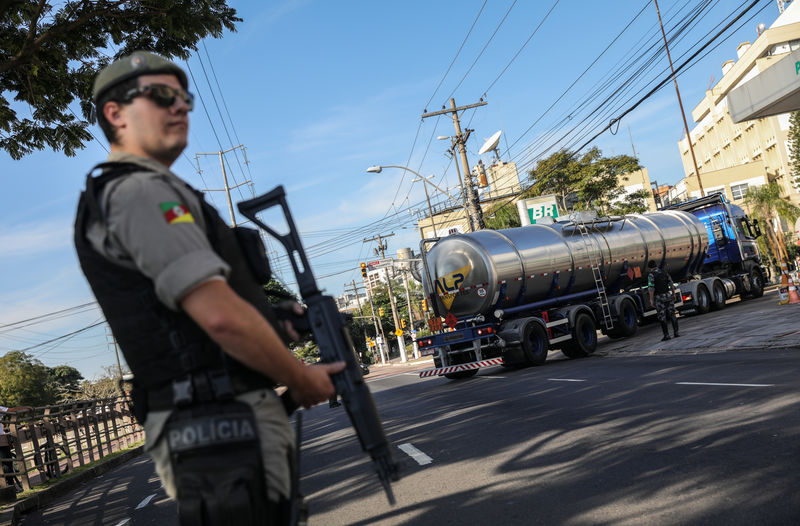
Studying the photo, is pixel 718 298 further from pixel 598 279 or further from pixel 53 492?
pixel 53 492

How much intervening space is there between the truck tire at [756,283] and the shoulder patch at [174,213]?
1145 inches

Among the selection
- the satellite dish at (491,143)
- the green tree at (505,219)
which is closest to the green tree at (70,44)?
the satellite dish at (491,143)

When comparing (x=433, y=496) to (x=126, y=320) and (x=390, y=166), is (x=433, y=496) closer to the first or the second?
(x=126, y=320)

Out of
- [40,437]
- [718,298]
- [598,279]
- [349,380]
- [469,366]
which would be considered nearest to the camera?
[349,380]

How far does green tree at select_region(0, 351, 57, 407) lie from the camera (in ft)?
192

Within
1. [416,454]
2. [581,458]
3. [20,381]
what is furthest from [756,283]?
[20,381]

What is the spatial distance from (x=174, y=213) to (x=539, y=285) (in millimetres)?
15946

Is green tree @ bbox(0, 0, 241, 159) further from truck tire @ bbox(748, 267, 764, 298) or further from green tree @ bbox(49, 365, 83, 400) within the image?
green tree @ bbox(49, 365, 83, 400)

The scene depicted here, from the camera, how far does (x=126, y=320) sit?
6.08ft

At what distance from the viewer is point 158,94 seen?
2.00m

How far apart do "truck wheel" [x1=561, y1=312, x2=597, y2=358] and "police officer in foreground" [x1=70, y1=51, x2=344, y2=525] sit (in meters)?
16.7

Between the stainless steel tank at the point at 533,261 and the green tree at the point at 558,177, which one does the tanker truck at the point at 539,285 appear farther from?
the green tree at the point at 558,177

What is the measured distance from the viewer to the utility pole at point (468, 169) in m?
28.8

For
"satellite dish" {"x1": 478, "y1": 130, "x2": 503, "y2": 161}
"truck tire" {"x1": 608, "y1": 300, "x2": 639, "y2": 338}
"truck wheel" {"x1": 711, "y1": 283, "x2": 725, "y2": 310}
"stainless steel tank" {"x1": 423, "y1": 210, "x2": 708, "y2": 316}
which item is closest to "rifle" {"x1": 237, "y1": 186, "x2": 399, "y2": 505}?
"stainless steel tank" {"x1": 423, "y1": 210, "x2": 708, "y2": 316}
